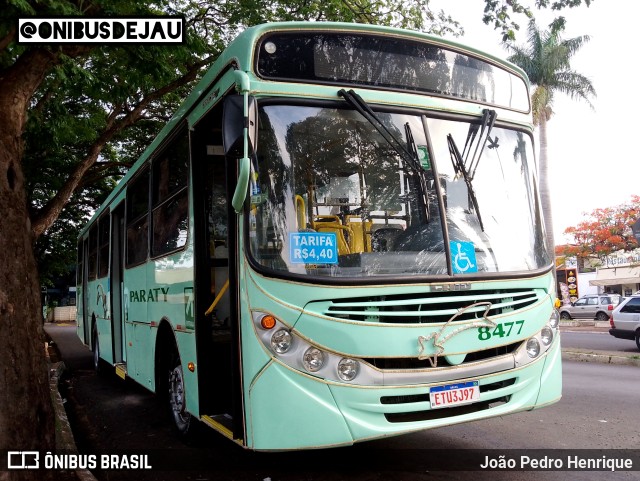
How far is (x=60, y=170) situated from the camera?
17.7m

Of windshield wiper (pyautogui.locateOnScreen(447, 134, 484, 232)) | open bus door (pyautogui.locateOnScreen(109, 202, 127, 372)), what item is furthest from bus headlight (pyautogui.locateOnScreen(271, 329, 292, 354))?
open bus door (pyautogui.locateOnScreen(109, 202, 127, 372))

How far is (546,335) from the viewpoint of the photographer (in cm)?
471

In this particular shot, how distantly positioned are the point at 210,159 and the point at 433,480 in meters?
3.28

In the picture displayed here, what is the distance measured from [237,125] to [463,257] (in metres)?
1.88

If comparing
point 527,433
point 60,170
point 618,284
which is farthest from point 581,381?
point 618,284

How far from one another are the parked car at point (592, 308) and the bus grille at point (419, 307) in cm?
2791

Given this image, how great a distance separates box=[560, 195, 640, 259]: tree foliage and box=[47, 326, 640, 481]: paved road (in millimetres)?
33393

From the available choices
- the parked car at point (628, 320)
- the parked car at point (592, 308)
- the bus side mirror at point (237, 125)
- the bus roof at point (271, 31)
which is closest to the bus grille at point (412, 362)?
Result: the bus side mirror at point (237, 125)

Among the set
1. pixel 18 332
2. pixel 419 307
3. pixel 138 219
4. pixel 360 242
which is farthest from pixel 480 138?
pixel 138 219

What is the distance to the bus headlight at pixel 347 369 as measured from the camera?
391 centimetres

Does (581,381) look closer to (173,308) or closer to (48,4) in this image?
(173,308)

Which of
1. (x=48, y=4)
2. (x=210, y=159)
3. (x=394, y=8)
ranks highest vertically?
(x=394, y=8)

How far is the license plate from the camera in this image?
160 inches

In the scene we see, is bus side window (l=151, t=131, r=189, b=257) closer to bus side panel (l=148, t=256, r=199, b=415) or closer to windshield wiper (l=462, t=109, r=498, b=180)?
bus side panel (l=148, t=256, r=199, b=415)
